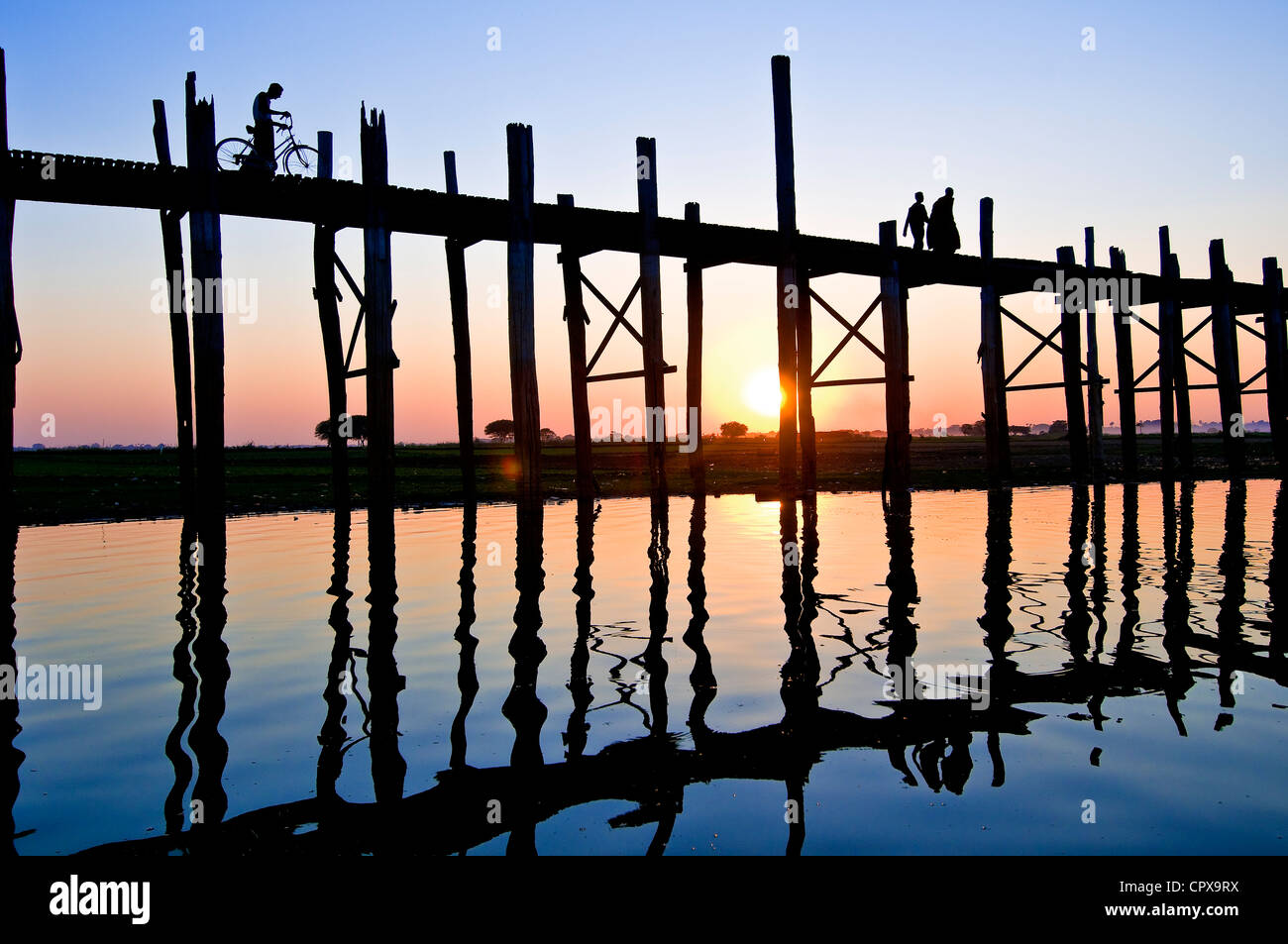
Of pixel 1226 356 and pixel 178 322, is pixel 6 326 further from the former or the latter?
pixel 1226 356

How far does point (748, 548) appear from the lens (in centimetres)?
1170

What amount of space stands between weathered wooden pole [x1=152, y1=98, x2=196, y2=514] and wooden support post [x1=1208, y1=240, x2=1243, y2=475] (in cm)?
2295

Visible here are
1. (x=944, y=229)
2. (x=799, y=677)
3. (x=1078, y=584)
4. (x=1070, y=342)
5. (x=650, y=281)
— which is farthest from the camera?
(x=1070, y=342)

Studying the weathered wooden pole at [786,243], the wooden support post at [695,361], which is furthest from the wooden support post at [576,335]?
the weathered wooden pole at [786,243]

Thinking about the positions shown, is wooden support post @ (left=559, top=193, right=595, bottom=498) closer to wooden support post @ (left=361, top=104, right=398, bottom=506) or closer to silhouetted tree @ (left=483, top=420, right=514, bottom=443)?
wooden support post @ (left=361, top=104, right=398, bottom=506)

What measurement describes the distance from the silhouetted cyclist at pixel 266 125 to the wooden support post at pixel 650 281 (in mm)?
5295

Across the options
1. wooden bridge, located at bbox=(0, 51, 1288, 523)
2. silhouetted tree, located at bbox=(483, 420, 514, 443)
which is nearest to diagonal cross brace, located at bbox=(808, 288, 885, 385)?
wooden bridge, located at bbox=(0, 51, 1288, 523)

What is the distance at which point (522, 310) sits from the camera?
41.4 ft

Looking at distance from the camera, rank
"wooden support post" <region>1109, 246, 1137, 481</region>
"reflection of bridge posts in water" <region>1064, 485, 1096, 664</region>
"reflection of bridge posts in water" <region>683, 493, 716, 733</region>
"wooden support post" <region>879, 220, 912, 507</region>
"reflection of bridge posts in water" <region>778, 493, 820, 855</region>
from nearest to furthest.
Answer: "reflection of bridge posts in water" <region>778, 493, 820, 855</region>
"reflection of bridge posts in water" <region>683, 493, 716, 733</region>
"reflection of bridge posts in water" <region>1064, 485, 1096, 664</region>
"wooden support post" <region>879, 220, 912, 507</region>
"wooden support post" <region>1109, 246, 1137, 481</region>

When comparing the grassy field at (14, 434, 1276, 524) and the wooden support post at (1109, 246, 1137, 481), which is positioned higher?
the wooden support post at (1109, 246, 1137, 481)

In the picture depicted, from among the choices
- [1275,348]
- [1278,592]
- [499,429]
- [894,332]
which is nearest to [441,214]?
[894,332]

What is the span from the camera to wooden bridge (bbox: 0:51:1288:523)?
35.7 ft

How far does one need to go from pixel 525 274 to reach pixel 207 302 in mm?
3991
